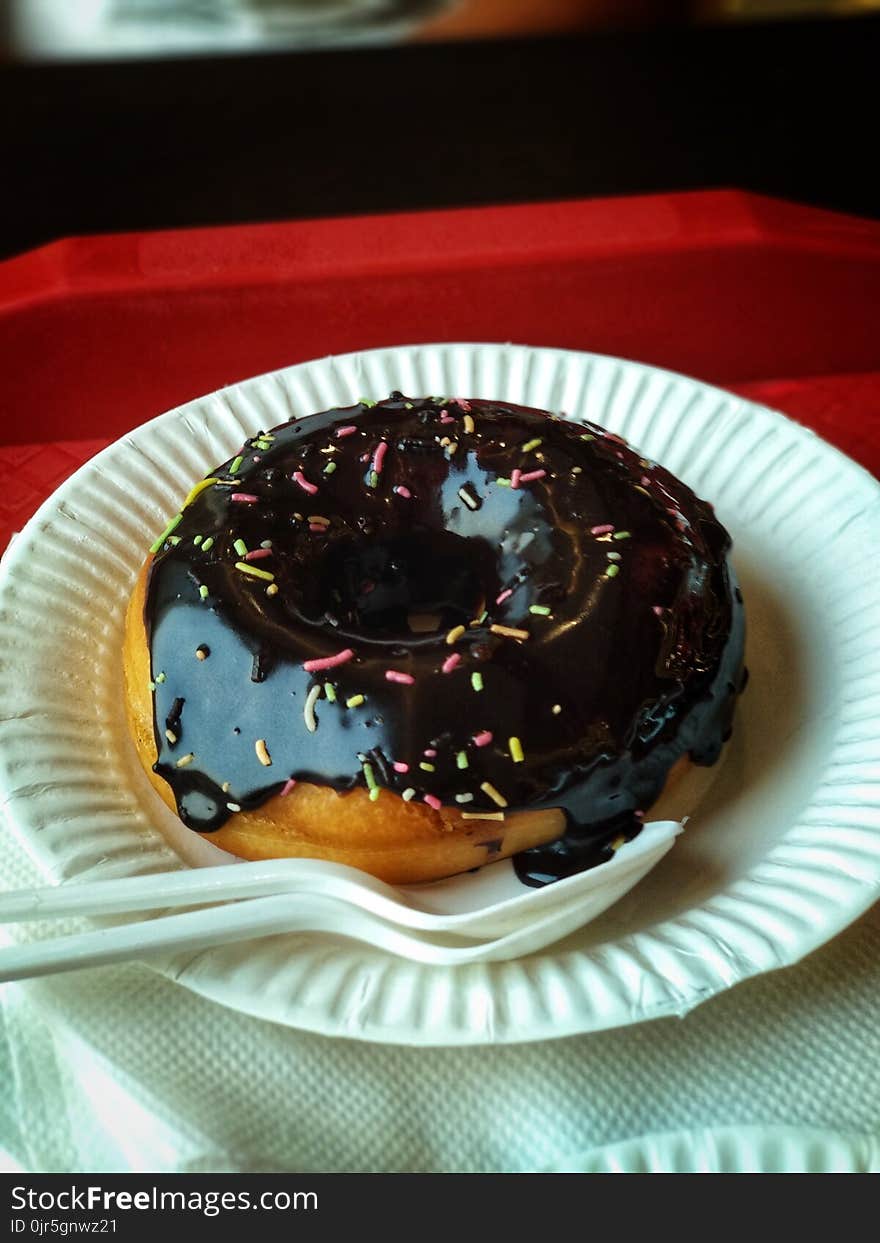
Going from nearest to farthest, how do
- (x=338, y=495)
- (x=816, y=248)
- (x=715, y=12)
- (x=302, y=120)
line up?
(x=338, y=495)
(x=816, y=248)
(x=302, y=120)
(x=715, y=12)

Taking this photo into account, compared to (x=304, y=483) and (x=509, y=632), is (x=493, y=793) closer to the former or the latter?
(x=509, y=632)

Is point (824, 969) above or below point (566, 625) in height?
below

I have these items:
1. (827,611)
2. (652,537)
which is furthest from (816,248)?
(652,537)

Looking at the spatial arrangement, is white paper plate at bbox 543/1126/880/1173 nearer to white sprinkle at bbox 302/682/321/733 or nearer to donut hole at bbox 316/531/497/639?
white sprinkle at bbox 302/682/321/733

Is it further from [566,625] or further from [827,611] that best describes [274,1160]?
[827,611]

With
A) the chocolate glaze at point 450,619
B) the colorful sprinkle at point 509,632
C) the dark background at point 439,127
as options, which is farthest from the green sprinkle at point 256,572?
the dark background at point 439,127

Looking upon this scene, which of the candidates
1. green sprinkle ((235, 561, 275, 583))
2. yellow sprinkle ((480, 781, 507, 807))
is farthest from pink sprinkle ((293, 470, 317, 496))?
yellow sprinkle ((480, 781, 507, 807))
